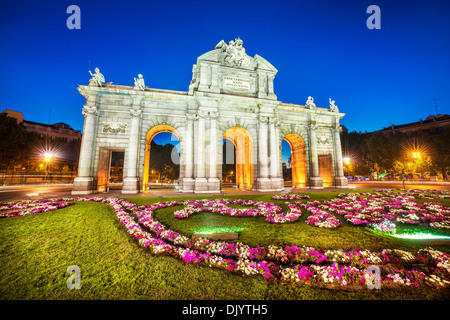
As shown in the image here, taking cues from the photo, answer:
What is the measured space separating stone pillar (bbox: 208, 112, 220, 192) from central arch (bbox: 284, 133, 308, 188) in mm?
11123

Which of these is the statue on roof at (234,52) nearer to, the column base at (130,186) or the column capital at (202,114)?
the column capital at (202,114)

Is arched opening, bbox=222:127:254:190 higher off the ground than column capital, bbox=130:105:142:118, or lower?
lower

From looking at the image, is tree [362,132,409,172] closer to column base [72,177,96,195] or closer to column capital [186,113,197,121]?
column capital [186,113,197,121]

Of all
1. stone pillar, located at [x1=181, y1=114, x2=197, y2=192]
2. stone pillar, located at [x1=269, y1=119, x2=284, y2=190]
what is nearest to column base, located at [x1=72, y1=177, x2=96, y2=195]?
stone pillar, located at [x1=181, y1=114, x2=197, y2=192]

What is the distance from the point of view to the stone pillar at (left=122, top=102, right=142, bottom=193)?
666 inches

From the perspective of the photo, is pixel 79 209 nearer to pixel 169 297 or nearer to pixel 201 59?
pixel 169 297

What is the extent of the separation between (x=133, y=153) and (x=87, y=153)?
415cm

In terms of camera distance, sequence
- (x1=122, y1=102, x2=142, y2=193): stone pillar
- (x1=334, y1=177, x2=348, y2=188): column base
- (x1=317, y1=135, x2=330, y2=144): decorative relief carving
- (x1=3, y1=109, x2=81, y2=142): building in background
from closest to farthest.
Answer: (x1=122, y1=102, x2=142, y2=193): stone pillar, (x1=334, y1=177, x2=348, y2=188): column base, (x1=317, y1=135, x2=330, y2=144): decorative relief carving, (x1=3, y1=109, x2=81, y2=142): building in background

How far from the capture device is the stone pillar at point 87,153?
1611cm

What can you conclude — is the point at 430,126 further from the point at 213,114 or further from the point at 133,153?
the point at 133,153

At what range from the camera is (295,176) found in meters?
25.1

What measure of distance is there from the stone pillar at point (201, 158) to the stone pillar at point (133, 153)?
238 inches
